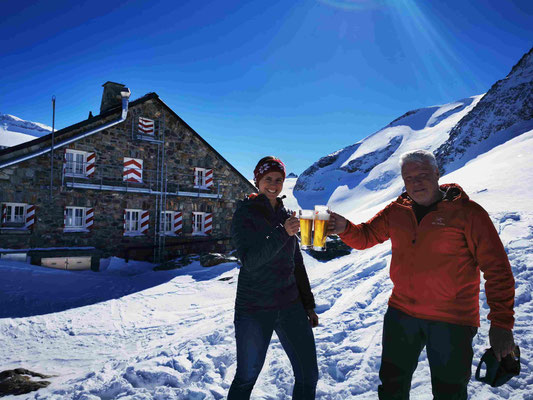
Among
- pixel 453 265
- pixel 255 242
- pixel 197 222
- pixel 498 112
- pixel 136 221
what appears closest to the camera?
pixel 453 265

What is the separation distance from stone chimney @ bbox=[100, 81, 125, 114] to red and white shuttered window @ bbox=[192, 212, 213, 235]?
7.40 metres

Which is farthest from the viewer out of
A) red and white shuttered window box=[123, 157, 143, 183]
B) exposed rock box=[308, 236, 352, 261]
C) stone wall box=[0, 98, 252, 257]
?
red and white shuttered window box=[123, 157, 143, 183]

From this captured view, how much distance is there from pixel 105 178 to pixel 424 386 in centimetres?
1550

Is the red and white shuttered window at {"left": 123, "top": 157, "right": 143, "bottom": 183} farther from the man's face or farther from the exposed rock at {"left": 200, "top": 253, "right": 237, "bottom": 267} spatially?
the man's face

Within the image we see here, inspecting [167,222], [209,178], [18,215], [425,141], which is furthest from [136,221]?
[425,141]

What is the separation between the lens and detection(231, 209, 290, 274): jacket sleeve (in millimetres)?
2182

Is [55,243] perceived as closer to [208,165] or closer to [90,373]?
[208,165]

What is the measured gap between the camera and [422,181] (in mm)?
2311

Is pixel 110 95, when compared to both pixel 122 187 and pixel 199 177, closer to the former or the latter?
pixel 122 187

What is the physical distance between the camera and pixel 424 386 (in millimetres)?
3049

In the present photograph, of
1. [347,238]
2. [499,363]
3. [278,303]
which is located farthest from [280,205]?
[499,363]

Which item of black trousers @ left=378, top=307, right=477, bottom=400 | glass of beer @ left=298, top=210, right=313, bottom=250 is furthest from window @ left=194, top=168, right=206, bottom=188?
black trousers @ left=378, top=307, right=477, bottom=400

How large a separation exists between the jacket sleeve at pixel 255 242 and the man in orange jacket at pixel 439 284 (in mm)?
910

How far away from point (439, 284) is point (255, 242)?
122cm
